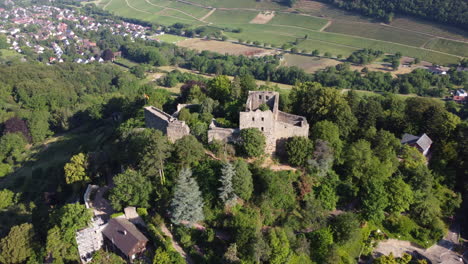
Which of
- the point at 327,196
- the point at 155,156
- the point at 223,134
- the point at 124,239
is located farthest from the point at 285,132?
the point at 124,239

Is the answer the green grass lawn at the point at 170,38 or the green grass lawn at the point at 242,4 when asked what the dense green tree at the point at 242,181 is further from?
the green grass lawn at the point at 242,4

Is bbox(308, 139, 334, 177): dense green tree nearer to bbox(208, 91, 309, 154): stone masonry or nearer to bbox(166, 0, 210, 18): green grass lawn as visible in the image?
bbox(208, 91, 309, 154): stone masonry

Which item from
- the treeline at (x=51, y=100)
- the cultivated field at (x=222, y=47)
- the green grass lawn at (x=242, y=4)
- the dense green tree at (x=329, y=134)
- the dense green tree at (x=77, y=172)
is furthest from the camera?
the green grass lawn at (x=242, y=4)

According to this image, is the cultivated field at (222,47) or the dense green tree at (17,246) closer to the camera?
the dense green tree at (17,246)

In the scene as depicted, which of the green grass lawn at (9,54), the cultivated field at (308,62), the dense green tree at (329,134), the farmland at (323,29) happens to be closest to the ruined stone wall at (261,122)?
the dense green tree at (329,134)

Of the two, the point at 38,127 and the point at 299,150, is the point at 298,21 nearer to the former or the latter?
the point at 38,127

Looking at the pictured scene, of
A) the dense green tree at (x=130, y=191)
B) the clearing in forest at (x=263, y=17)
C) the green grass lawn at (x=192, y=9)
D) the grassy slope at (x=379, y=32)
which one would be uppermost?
the dense green tree at (x=130, y=191)
